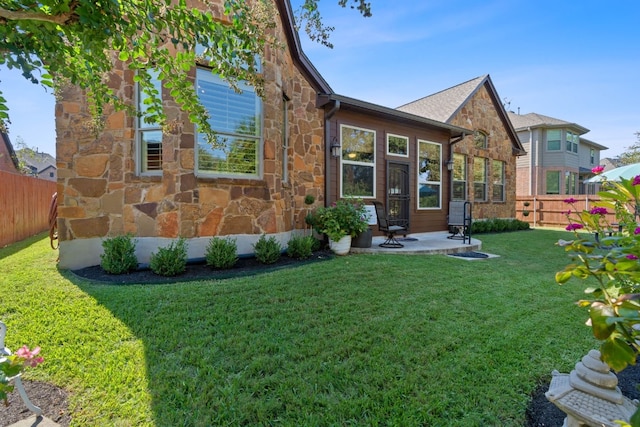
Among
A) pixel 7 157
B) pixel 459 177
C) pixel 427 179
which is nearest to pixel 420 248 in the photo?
pixel 427 179

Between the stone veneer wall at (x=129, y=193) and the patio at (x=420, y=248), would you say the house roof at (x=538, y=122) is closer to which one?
the patio at (x=420, y=248)

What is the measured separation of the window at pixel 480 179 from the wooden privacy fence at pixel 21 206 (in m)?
14.1

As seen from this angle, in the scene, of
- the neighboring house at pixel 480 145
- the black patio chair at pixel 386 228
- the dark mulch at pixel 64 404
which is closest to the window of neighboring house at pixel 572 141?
the neighboring house at pixel 480 145

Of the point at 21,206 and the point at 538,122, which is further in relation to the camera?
the point at 538,122

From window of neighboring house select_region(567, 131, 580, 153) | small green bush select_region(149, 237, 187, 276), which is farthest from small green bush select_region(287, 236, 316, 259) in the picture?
window of neighboring house select_region(567, 131, 580, 153)

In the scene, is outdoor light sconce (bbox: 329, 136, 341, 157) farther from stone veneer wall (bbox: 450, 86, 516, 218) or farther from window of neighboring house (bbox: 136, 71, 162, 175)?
stone veneer wall (bbox: 450, 86, 516, 218)

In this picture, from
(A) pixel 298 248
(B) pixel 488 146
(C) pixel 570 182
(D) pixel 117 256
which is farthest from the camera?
(C) pixel 570 182

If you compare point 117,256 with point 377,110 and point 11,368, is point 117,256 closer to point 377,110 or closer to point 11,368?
point 11,368

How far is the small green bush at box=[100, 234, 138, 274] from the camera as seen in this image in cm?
459

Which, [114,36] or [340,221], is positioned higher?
[114,36]

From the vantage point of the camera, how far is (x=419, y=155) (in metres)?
9.07

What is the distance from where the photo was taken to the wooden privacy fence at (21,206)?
306 inches

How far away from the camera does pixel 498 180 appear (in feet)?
41.6

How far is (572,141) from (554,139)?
1786 mm
